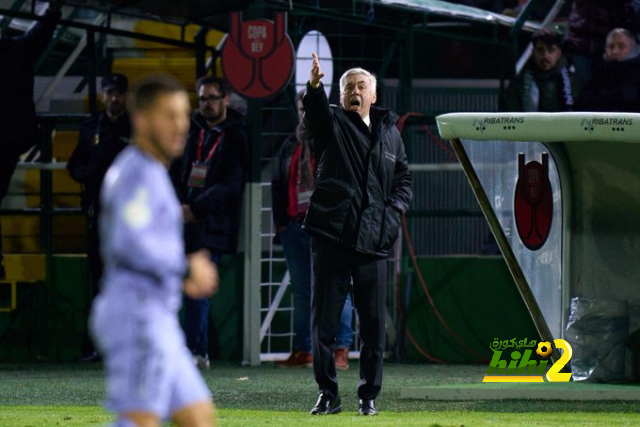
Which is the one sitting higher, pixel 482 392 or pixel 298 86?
pixel 298 86

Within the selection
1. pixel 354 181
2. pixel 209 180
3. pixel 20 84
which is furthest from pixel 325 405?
pixel 20 84

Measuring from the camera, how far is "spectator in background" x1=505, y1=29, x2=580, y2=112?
522 inches

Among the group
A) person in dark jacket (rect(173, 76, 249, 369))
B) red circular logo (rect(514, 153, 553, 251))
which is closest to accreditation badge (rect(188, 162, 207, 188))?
person in dark jacket (rect(173, 76, 249, 369))

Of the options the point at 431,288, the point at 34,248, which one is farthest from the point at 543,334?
the point at 34,248

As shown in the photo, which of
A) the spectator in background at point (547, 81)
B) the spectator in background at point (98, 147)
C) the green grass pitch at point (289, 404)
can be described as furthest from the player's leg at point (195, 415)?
the spectator in background at point (547, 81)

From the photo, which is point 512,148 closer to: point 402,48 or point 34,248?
point 402,48

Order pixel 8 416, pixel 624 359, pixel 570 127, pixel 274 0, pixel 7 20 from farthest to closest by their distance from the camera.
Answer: pixel 7 20 → pixel 274 0 → pixel 624 359 → pixel 570 127 → pixel 8 416

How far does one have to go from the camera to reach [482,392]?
9469 mm

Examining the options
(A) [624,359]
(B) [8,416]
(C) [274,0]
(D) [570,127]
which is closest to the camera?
(B) [8,416]

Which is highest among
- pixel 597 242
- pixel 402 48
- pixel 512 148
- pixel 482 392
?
pixel 402 48

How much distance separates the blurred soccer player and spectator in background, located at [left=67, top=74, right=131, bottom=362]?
26.4ft

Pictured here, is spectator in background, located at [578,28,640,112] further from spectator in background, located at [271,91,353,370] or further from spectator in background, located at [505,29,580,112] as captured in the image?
spectator in background, located at [271,91,353,370]

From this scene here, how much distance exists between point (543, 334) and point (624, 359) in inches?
24.7

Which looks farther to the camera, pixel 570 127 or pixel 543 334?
pixel 543 334
